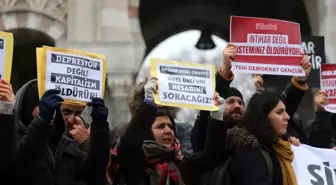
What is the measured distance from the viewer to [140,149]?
3.87m

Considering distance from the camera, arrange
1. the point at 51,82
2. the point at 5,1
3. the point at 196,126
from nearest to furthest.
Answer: the point at 51,82, the point at 196,126, the point at 5,1

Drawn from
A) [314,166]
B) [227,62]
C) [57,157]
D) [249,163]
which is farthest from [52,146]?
[314,166]

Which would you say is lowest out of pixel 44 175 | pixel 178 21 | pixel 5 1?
pixel 44 175

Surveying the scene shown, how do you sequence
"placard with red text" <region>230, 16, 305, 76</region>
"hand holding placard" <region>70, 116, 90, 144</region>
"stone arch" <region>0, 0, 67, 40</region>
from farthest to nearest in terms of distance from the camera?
"stone arch" <region>0, 0, 67, 40</region> → "placard with red text" <region>230, 16, 305, 76</region> → "hand holding placard" <region>70, 116, 90, 144</region>

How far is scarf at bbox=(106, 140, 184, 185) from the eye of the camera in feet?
12.8

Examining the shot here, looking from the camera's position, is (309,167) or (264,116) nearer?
(264,116)

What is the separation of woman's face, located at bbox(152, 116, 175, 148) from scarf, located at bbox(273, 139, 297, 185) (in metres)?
0.70

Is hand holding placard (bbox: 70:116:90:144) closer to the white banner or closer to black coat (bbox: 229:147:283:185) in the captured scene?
black coat (bbox: 229:147:283:185)

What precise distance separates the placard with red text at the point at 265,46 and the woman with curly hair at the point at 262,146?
110cm

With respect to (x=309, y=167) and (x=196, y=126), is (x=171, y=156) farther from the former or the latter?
(x=309, y=167)

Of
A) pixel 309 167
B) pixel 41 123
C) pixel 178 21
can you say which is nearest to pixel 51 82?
pixel 41 123

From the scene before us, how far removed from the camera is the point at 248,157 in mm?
3791

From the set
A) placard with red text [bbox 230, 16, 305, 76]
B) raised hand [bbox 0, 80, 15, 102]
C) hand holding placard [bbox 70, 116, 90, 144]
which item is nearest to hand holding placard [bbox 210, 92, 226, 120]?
placard with red text [bbox 230, 16, 305, 76]

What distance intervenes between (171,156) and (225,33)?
11203 millimetres
